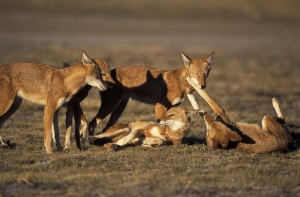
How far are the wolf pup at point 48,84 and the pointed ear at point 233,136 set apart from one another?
254 centimetres

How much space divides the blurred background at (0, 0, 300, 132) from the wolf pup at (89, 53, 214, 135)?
250 centimetres

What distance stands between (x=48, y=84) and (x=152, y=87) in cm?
298

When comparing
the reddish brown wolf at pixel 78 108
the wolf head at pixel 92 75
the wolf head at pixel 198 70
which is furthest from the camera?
the wolf head at pixel 198 70

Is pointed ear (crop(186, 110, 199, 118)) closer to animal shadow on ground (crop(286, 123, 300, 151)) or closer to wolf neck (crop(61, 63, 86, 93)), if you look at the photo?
animal shadow on ground (crop(286, 123, 300, 151))

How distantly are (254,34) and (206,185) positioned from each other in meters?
51.4

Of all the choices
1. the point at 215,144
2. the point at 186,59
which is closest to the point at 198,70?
the point at 186,59

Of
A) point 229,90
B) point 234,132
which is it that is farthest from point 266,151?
point 229,90

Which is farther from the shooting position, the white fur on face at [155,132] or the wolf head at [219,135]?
the white fur on face at [155,132]

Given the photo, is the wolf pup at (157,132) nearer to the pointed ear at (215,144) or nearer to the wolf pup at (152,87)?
the pointed ear at (215,144)

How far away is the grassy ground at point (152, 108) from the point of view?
818cm

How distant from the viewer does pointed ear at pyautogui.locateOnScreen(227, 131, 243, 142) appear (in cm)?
1032

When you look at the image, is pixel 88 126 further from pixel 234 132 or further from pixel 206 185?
pixel 206 185

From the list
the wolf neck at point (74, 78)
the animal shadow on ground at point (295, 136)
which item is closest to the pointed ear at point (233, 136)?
the animal shadow on ground at point (295, 136)

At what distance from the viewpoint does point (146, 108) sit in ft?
58.2
